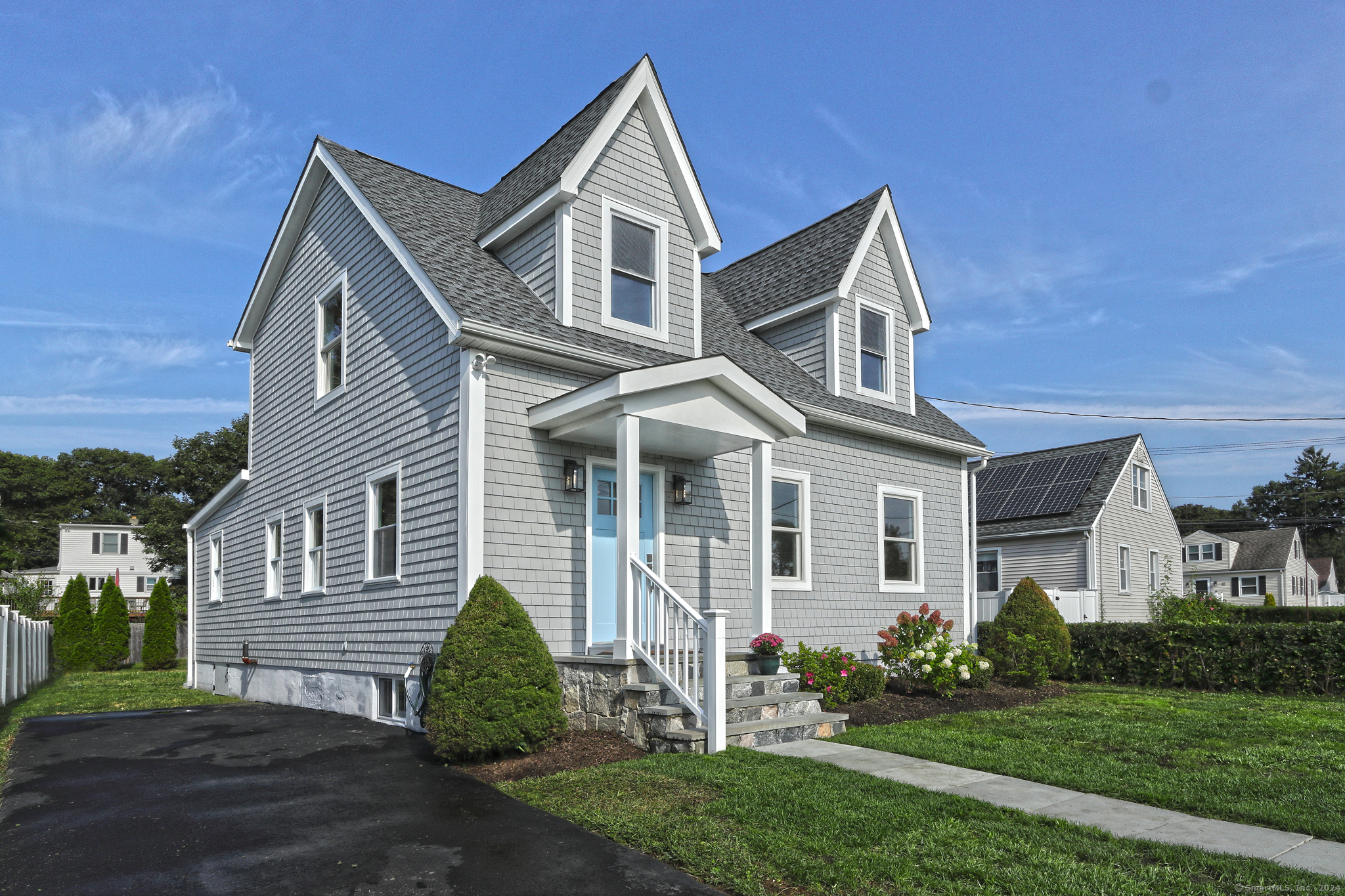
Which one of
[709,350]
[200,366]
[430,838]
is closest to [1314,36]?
[709,350]

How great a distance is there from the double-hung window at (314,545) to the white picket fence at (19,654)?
431 cm

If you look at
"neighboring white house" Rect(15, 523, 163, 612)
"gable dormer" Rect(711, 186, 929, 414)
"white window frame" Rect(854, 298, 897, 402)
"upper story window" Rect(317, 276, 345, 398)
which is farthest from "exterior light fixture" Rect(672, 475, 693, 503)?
"neighboring white house" Rect(15, 523, 163, 612)

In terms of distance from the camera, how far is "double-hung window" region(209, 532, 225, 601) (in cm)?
1551

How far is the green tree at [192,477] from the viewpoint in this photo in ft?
104

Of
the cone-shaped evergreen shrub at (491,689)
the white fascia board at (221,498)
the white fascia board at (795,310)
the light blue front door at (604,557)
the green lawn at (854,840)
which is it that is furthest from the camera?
the white fascia board at (221,498)

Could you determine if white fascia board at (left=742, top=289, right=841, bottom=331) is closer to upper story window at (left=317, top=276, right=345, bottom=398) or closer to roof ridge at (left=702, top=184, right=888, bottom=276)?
roof ridge at (left=702, top=184, right=888, bottom=276)

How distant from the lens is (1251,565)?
162 ft

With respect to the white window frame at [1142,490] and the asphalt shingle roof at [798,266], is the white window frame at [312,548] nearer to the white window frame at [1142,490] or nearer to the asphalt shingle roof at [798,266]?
the asphalt shingle roof at [798,266]

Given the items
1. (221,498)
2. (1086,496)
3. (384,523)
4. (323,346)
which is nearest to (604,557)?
(384,523)

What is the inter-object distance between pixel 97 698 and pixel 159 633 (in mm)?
10593

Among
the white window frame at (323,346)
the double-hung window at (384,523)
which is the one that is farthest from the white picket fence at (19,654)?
the double-hung window at (384,523)

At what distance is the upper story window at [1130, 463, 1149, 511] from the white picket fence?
2786cm

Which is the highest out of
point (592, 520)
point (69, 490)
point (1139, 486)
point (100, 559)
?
point (69, 490)

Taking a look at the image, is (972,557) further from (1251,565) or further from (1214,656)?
(1251,565)
